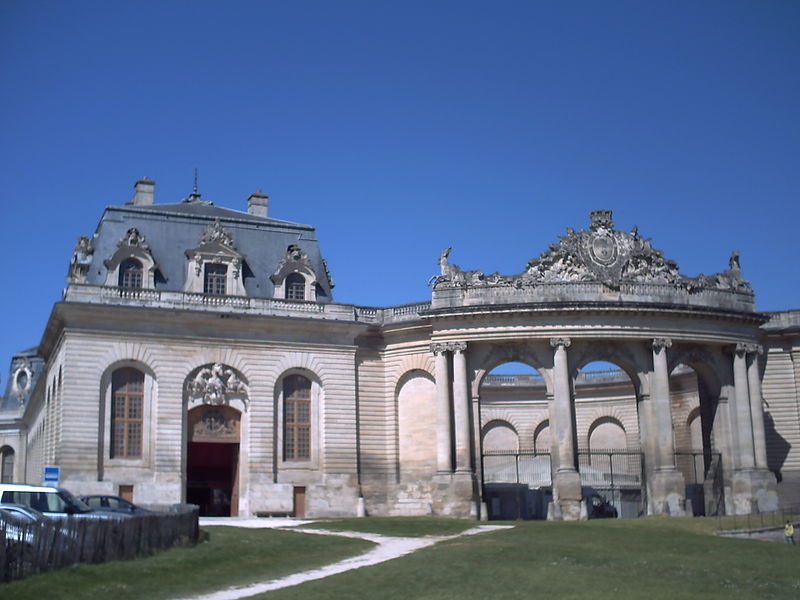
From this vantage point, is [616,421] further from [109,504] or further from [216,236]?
[109,504]

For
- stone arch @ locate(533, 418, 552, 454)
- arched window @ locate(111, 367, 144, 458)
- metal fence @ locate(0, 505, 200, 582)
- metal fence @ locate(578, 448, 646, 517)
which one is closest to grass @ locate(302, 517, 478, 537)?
arched window @ locate(111, 367, 144, 458)

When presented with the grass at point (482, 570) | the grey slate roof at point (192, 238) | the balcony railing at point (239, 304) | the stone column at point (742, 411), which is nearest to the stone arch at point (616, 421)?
the stone column at point (742, 411)

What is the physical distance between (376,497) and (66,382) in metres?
16.2

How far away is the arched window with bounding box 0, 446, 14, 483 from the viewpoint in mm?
90106

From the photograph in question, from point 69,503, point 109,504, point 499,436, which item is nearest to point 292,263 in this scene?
point 109,504

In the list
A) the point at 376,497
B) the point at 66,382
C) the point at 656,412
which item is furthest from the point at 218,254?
the point at 656,412

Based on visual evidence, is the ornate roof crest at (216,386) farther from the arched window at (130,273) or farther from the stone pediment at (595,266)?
the stone pediment at (595,266)

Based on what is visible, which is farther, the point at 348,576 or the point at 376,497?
the point at 376,497

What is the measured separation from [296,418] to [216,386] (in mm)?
4585

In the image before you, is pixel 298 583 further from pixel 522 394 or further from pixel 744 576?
pixel 522 394

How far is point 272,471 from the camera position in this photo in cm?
4925

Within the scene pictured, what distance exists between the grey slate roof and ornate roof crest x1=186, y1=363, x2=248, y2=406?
15.8 ft

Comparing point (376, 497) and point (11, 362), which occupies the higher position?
point (11, 362)

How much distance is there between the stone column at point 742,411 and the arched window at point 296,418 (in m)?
21.9
